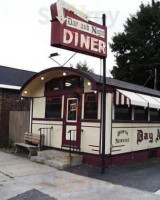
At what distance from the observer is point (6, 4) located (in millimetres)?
8789

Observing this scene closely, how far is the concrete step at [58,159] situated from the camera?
31.1 feet

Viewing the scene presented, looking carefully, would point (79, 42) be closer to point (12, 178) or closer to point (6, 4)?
point (6, 4)

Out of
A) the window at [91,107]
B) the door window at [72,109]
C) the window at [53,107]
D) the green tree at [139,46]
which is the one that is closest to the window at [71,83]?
the door window at [72,109]

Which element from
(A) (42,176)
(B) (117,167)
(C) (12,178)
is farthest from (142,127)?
(C) (12,178)

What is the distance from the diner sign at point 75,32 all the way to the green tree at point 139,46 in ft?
57.9

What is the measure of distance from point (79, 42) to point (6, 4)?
2604 millimetres

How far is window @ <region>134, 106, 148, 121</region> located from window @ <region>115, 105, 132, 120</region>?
47cm

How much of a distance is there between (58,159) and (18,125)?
5120mm

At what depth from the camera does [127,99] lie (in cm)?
950

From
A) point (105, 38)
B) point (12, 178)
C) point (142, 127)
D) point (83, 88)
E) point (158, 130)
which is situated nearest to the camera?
point (12, 178)

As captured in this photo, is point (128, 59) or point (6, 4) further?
point (128, 59)

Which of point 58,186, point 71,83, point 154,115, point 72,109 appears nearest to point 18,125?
point 72,109

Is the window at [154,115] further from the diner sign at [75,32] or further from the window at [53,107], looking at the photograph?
the diner sign at [75,32]

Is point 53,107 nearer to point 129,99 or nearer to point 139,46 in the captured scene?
point 129,99
